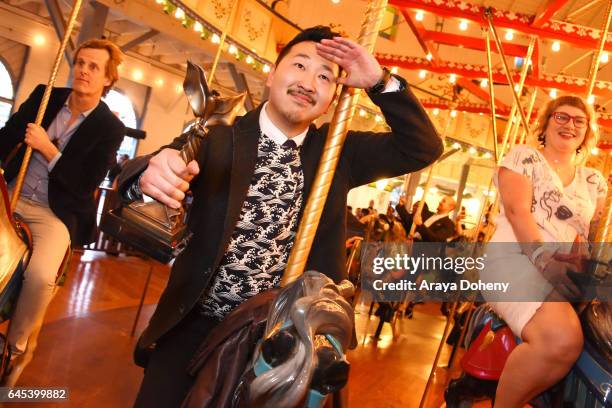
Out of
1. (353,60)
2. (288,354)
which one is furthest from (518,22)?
(288,354)

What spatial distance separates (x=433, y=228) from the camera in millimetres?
6836

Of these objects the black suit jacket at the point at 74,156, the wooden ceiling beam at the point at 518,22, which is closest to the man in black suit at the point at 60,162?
the black suit jacket at the point at 74,156

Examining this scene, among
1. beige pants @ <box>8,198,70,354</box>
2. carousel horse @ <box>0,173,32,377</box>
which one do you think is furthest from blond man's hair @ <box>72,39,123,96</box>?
carousel horse @ <box>0,173,32,377</box>

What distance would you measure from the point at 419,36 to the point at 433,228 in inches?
95.9

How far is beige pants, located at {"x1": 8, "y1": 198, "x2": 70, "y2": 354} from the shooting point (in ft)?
7.30

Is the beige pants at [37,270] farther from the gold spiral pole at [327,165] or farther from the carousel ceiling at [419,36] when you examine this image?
the carousel ceiling at [419,36]

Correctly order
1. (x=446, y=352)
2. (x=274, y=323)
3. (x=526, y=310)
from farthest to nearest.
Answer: (x=446, y=352) → (x=526, y=310) → (x=274, y=323)

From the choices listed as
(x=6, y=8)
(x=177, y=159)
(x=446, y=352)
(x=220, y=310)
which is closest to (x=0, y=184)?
(x=220, y=310)

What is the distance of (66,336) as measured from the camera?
3.45 meters

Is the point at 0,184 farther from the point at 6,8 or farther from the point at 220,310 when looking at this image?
the point at 6,8

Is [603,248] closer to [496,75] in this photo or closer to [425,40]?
[425,40]

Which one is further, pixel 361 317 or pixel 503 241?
pixel 361 317

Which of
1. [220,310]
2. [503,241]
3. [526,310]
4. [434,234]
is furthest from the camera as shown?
[434,234]

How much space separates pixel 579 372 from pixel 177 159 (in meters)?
1.54
